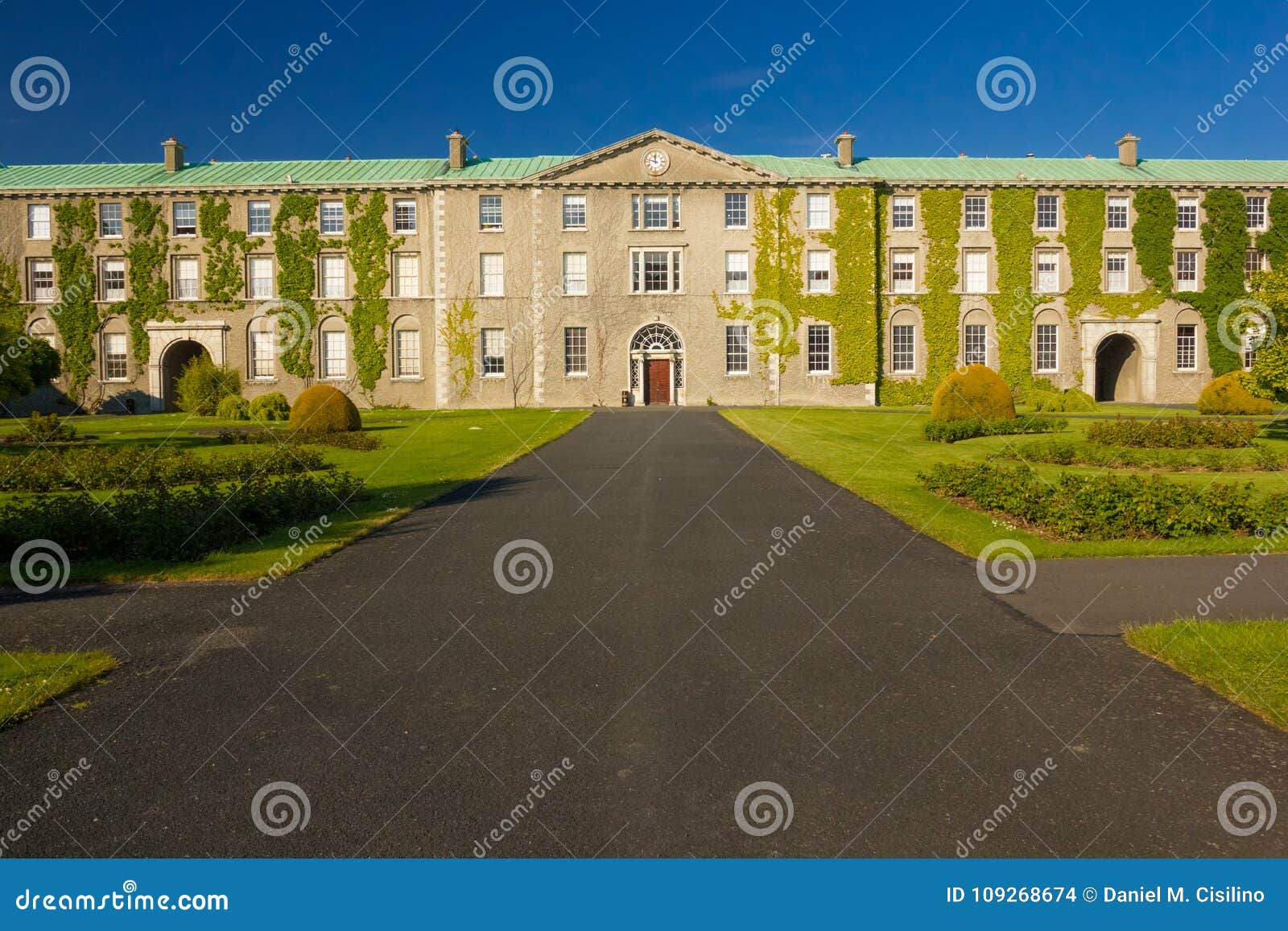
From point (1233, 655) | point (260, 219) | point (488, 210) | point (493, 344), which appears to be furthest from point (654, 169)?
point (1233, 655)

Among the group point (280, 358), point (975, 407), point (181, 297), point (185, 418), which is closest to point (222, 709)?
point (975, 407)

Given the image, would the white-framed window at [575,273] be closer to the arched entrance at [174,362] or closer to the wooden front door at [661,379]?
the wooden front door at [661,379]

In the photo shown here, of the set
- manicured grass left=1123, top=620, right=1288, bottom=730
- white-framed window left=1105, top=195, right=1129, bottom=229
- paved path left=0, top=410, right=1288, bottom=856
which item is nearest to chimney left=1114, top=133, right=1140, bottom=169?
white-framed window left=1105, top=195, right=1129, bottom=229

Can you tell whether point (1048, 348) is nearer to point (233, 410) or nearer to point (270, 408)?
point (270, 408)

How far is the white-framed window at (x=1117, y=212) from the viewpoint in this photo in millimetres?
53906

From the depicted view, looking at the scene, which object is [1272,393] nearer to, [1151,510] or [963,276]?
[1151,510]

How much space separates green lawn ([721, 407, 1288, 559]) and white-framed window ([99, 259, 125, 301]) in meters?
35.6

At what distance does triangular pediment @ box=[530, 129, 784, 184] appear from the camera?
2018 inches

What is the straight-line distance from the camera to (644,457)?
24141mm

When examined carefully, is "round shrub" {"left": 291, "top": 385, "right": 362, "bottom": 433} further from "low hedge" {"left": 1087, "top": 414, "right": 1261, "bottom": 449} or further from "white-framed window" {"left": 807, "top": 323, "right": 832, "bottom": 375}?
"white-framed window" {"left": 807, "top": 323, "right": 832, "bottom": 375}

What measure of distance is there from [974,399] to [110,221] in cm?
4725

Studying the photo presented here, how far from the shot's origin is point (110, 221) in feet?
177

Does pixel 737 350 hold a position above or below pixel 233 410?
above

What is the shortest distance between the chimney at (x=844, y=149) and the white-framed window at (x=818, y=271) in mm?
6307
